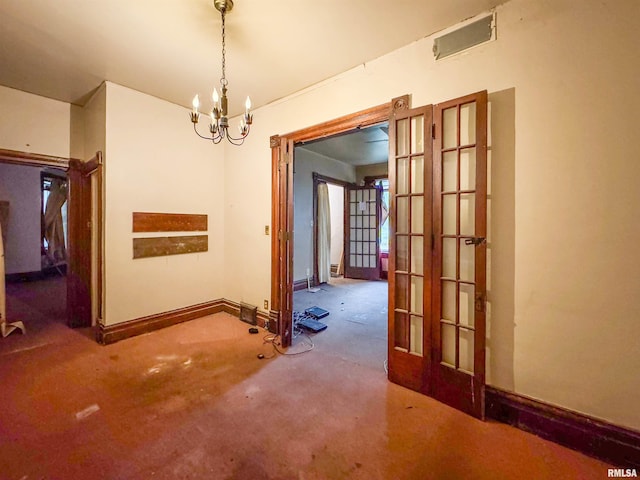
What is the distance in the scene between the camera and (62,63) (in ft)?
8.19

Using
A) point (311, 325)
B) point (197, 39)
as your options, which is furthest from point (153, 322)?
point (197, 39)

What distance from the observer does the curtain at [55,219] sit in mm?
6484

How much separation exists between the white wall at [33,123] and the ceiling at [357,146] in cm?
296

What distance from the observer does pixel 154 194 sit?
317 cm

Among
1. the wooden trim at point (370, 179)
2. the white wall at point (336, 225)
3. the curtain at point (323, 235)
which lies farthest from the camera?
the white wall at point (336, 225)

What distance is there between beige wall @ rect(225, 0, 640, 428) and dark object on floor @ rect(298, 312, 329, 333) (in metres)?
1.87

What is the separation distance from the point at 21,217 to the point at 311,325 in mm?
7143

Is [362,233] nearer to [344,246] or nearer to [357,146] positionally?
[344,246]

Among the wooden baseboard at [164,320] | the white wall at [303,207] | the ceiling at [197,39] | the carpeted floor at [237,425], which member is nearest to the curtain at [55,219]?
the ceiling at [197,39]

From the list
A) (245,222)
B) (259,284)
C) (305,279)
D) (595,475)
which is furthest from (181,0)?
(305,279)

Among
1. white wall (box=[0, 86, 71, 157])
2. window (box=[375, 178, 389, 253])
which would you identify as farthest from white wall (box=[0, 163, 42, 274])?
window (box=[375, 178, 389, 253])

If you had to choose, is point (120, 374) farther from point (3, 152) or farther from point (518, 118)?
point (518, 118)

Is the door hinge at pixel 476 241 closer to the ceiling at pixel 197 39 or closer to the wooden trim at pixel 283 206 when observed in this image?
the wooden trim at pixel 283 206

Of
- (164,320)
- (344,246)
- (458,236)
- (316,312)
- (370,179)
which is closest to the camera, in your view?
(458,236)
